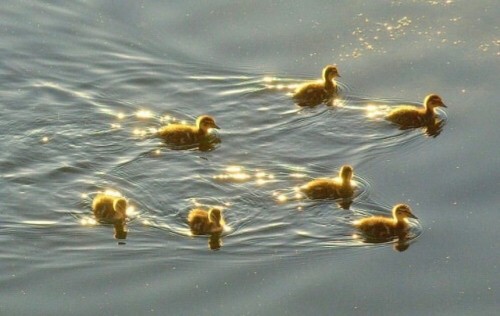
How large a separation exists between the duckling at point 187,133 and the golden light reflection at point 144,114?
0.29 metres

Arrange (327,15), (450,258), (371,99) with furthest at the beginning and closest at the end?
(327,15) < (371,99) < (450,258)

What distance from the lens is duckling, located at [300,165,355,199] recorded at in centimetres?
910

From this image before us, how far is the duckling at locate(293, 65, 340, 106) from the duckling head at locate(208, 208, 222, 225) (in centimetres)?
187

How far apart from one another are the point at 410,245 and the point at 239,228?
1.04m

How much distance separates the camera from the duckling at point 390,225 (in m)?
8.75

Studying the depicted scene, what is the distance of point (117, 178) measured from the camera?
30.8ft

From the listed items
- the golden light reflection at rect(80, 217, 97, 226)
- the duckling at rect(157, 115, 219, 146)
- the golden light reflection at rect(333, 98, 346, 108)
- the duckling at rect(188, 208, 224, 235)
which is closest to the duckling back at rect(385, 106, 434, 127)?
the golden light reflection at rect(333, 98, 346, 108)

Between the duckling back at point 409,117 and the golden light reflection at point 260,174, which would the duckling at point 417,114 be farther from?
the golden light reflection at point 260,174

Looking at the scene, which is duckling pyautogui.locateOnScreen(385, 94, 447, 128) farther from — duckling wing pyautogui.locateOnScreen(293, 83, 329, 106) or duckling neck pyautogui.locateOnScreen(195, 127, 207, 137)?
duckling neck pyautogui.locateOnScreen(195, 127, 207, 137)

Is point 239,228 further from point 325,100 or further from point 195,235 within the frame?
point 325,100

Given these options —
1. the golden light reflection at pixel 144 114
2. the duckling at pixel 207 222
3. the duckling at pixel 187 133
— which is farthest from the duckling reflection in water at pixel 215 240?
the golden light reflection at pixel 144 114

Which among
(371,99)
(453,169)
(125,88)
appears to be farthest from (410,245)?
(125,88)

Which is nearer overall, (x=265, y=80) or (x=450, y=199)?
(x=450, y=199)

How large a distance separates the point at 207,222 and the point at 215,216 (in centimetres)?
6
